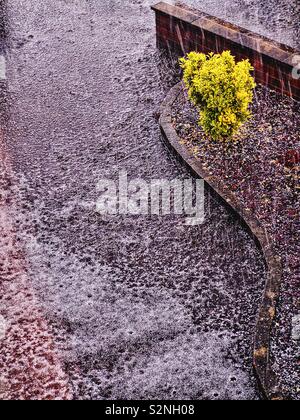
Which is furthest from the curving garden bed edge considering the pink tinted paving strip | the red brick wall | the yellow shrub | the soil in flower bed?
the pink tinted paving strip

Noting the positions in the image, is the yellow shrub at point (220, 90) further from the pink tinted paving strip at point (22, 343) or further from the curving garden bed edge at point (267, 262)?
the pink tinted paving strip at point (22, 343)

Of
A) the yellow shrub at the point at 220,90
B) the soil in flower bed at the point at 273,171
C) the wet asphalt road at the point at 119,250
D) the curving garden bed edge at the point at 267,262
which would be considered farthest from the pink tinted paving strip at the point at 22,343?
the yellow shrub at the point at 220,90

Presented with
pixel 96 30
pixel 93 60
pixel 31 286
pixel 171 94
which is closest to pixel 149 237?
pixel 31 286

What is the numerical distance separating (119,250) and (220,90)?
246cm

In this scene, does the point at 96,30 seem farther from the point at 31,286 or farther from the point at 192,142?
the point at 31,286

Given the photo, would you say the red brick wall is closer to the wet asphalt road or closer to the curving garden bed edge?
the wet asphalt road

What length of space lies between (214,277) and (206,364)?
1.15 metres

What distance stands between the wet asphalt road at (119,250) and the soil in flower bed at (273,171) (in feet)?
1.08

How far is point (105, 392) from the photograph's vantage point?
19.0 feet

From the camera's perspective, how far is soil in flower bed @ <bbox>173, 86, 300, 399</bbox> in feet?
19.7

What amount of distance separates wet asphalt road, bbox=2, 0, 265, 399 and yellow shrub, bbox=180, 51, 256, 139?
2.99 feet

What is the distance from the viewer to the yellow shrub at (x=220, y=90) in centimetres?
749

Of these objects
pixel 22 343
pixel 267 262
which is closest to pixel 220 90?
pixel 267 262

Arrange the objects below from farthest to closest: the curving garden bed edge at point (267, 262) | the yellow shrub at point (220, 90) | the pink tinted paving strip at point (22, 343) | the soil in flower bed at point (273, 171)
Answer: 1. the yellow shrub at point (220, 90)
2. the soil in flower bed at point (273, 171)
3. the pink tinted paving strip at point (22, 343)
4. the curving garden bed edge at point (267, 262)
